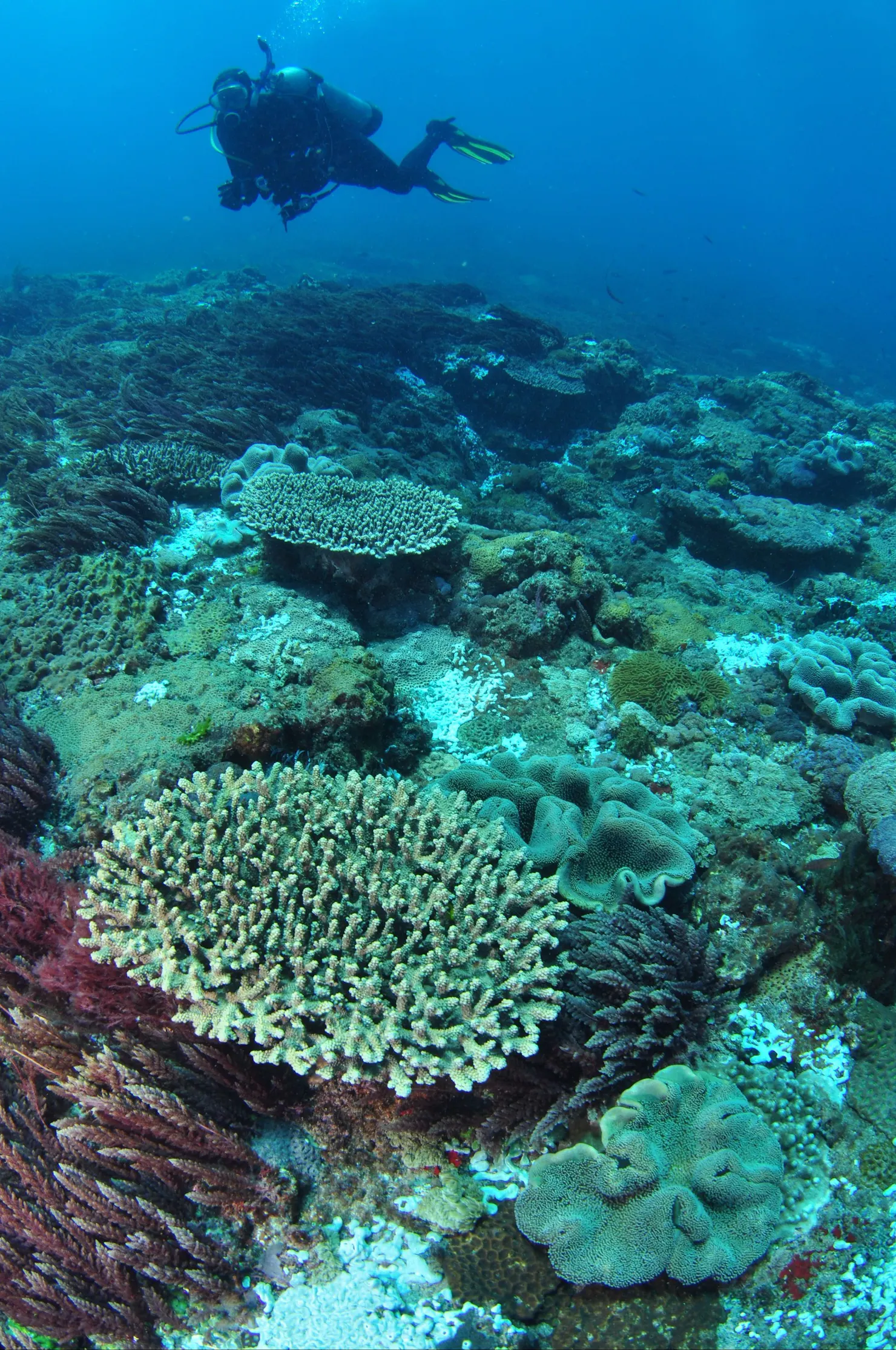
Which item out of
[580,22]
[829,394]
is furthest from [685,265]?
[580,22]

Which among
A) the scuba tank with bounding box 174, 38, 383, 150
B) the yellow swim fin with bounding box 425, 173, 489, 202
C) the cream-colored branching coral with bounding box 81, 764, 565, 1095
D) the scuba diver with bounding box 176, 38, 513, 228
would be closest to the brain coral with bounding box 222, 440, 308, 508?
the cream-colored branching coral with bounding box 81, 764, 565, 1095

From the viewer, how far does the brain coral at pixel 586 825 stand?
11.5ft

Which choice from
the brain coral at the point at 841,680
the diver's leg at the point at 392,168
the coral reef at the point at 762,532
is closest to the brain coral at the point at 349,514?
the brain coral at the point at 841,680

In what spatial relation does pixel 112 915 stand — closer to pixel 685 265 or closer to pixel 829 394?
pixel 829 394

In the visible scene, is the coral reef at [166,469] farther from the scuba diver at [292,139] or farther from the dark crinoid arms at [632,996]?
the scuba diver at [292,139]

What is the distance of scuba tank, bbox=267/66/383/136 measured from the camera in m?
12.9

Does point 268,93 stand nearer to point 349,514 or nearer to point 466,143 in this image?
point 466,143

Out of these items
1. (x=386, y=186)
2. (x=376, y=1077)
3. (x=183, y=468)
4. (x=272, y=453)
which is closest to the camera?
(x=376, y=1077)

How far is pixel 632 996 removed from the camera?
2871 millimetres

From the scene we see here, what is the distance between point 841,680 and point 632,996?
4118mm

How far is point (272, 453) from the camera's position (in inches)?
313

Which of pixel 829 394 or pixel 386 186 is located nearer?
pixel 386 186

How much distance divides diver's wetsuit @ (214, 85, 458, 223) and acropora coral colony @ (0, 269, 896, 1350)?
35.7 ft

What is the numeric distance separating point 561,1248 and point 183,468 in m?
7.74
